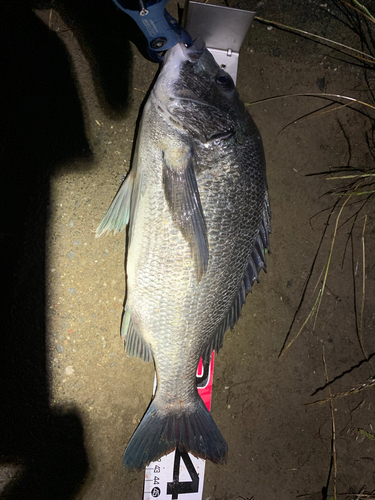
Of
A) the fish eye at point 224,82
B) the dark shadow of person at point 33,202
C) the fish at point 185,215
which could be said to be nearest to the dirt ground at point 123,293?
the dark shadow of person at point 33,202

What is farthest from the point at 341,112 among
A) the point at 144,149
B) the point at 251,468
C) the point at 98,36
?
the point at 251,468

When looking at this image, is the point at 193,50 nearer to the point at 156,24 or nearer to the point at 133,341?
the point at 156,24

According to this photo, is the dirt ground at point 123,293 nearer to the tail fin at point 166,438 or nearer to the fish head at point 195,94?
the tail fin at point 166,438

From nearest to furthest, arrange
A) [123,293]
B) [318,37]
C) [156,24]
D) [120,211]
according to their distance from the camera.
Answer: [156,24] → [120,211] → [123,293] → [318,37]

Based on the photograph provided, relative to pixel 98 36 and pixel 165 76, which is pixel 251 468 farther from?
pixel 98 36

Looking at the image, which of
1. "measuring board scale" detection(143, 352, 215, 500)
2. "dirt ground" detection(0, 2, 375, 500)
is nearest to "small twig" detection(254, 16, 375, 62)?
"dirt ground" detection(0, 2, 375, 500)

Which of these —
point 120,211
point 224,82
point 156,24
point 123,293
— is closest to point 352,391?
point 123,293

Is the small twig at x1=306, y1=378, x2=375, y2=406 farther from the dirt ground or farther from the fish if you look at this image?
the fish
